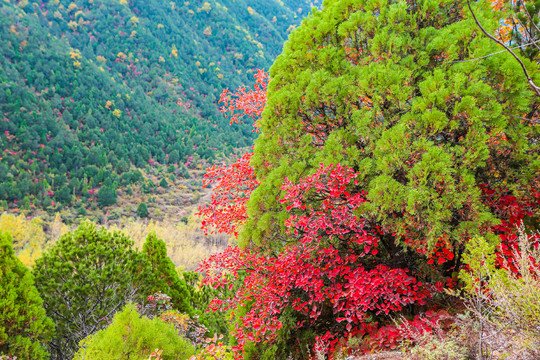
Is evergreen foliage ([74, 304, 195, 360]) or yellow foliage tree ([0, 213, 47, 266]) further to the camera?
yellow foliage tree ([0, 213, 47, 266])

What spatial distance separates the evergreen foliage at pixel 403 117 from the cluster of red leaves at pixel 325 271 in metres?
0.22

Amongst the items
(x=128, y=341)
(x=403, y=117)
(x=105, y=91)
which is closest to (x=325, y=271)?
(x=403, y=117)

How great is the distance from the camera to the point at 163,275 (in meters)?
6.45

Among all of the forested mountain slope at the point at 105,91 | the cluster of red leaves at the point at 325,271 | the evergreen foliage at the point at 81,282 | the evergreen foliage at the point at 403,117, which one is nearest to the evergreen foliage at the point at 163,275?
the evergreen foliage at the point at 81,282

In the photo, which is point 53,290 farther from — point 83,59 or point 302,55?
point 83,59

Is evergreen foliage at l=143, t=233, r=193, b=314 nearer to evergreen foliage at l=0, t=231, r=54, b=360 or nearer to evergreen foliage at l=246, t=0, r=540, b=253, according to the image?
evergreen foliage at l=0, t=231, r=54, b=360

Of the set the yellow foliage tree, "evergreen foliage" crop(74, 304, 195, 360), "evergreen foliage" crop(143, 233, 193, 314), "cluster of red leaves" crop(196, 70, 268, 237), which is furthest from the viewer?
the yellow foliage tree

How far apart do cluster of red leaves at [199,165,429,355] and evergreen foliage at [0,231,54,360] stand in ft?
8.09

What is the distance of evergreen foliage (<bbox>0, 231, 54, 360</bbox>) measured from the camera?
12.9 feet

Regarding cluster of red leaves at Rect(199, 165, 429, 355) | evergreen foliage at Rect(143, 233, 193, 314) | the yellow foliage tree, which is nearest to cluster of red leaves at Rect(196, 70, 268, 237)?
cluster of red leaves at Rect(199, 165, 429, 355)

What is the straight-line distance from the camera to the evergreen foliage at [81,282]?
483cm

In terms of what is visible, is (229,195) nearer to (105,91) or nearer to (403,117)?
(403,117)

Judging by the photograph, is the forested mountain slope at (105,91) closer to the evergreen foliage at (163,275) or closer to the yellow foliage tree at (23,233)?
the yellow foliage tree at (23,233)

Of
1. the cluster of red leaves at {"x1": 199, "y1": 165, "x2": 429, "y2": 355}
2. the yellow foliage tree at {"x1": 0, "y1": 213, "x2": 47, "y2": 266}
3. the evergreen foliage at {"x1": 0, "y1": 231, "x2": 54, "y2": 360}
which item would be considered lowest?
the cluster of red leaves at {"x1": 199, "y1": 165, "x2": 429, "y2": 355}
